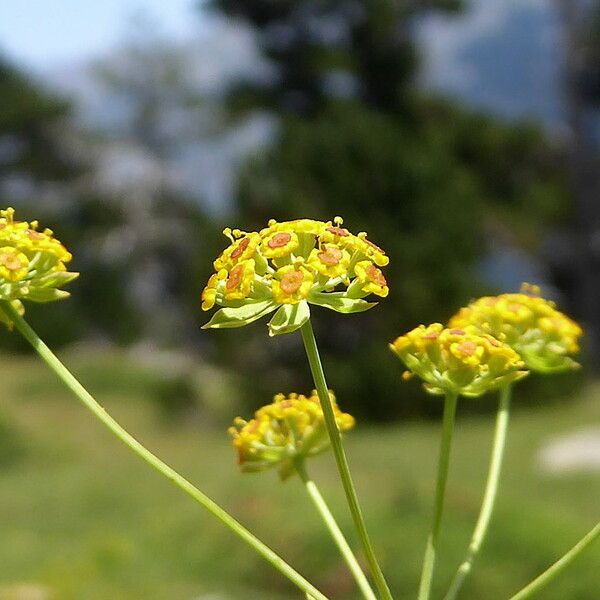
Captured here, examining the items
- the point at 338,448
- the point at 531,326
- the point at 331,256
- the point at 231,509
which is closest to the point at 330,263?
the point at 331,256

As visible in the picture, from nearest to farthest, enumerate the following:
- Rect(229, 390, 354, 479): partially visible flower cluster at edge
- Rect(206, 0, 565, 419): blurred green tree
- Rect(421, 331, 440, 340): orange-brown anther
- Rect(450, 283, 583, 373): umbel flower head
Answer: Rect(421, 331, 440, 340): orange-brown anther → Rect(229, 390, 354, 479): partially visible flower cluster at edge → Rect(450, 283, 583, 373): umbel flower head → Rect(206, 0, 565, 419): blurred green tree

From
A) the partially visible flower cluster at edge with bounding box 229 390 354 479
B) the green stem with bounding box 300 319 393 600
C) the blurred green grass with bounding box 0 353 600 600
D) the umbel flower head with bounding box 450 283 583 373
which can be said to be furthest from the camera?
the blurred green grass with bounding box 0 353 600 600

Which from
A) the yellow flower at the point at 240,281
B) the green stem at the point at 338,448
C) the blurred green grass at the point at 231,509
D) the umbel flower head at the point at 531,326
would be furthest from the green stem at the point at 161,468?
the blurred green grass at the point at 231,509

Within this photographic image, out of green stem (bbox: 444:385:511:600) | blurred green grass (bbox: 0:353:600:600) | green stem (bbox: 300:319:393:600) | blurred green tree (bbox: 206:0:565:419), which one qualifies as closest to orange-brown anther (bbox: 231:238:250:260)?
green stem (bbox: 300:319:393:600)

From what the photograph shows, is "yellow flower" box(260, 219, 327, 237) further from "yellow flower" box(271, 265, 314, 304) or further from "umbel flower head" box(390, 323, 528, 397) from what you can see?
"umbel flower head" box(390, 323, 528, 397)

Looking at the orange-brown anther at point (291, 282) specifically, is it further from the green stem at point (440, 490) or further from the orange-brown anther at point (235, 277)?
the green stem at point (440, 490)

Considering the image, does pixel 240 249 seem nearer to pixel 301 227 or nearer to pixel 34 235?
pixel 301 227

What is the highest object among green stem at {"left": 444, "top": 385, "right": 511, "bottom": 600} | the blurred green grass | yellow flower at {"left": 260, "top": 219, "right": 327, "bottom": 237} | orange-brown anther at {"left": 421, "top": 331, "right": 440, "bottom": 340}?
yellow flower at {"left": 260, "top": 219, "right": 327, "bottom": 237}
